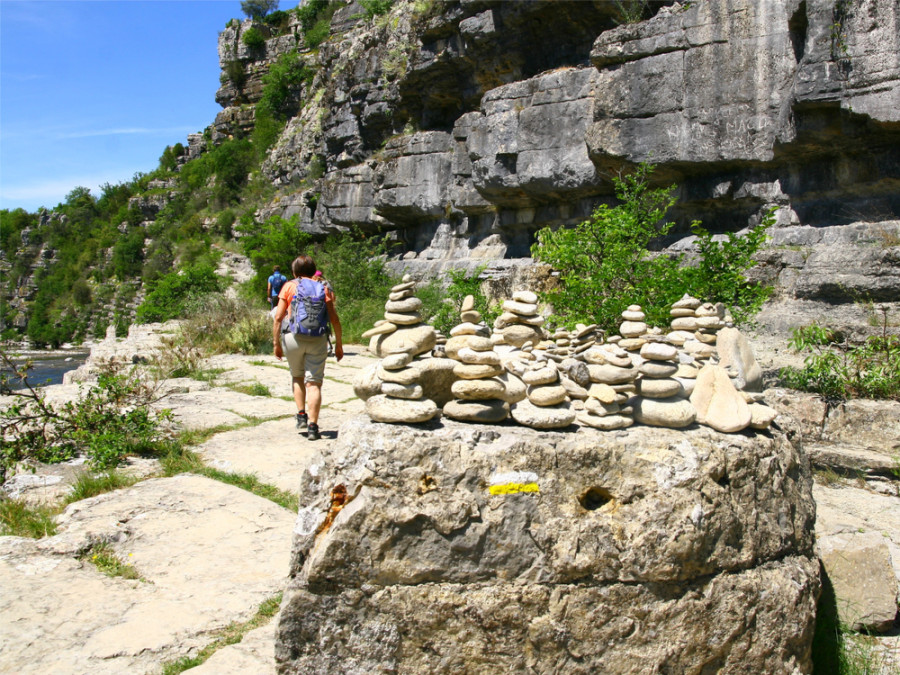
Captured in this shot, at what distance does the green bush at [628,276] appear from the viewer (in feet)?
18.0

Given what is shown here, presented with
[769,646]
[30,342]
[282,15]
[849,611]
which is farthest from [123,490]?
[30,342]

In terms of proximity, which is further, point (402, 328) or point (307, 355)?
point (307, 355)

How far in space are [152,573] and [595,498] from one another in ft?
6.72

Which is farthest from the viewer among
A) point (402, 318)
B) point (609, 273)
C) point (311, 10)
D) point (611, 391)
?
point (311, 10)

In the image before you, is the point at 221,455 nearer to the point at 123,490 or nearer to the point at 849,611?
the point at 123,490

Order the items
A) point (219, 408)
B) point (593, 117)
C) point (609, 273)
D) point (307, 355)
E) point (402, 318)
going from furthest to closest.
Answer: point (593, 117), point (219, 408), point (609, 273), point (307, 355), point (402, 318)

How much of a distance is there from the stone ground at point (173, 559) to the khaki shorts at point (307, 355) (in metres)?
0.51

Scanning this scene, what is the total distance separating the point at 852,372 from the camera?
18.2 ft

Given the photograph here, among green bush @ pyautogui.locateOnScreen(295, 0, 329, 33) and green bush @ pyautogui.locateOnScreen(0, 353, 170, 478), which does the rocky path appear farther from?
green bush @ pyautogui.locateOnScreen(295, 0, 329, 33)

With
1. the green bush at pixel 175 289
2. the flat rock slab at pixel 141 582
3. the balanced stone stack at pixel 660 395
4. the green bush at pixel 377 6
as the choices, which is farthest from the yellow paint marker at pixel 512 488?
the green bush at pixel 377 6

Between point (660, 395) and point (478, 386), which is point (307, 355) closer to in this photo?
point (478, 386)

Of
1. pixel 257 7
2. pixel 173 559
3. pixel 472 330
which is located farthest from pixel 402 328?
pixel 257 7

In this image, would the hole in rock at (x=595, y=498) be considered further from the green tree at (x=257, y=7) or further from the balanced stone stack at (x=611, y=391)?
the green tree at (x=257, y=7)

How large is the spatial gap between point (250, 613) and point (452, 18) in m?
16.2
